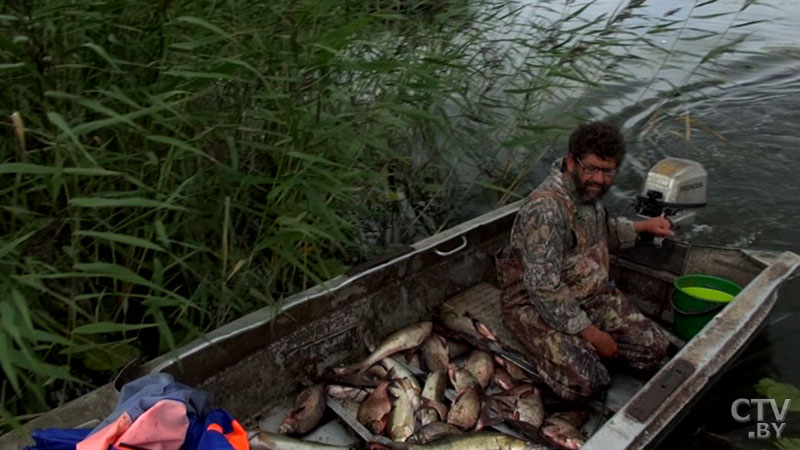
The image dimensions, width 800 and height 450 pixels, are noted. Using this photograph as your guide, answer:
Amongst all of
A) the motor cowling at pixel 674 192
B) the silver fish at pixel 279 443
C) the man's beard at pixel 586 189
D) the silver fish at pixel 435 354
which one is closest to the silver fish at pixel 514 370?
the silver fish at pixel 435 354

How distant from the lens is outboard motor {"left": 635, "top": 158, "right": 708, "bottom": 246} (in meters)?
4.52

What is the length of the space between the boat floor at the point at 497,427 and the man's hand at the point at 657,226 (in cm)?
98

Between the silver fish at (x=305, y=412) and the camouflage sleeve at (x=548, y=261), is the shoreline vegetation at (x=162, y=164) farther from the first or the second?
the camouflage sleeve at (x=548, y=261)

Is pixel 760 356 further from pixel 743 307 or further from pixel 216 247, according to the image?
pixel 216 247

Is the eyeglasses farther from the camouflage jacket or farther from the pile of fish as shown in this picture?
the pile of fish

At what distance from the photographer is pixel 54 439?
224 centimetres

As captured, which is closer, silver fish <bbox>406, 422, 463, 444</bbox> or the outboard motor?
silver fish <bbox>406, 422, 463, 444</bbox>

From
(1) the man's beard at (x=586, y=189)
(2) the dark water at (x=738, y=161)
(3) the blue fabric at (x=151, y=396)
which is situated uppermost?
(1) the man's beard at (x=586, y=189)

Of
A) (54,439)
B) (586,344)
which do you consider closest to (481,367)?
(586,344)

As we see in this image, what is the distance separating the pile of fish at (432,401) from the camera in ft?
10.3

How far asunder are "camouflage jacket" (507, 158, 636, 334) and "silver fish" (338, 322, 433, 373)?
2.38 feet

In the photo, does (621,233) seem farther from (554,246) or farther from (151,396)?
(151,396)

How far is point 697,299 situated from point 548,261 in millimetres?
1213

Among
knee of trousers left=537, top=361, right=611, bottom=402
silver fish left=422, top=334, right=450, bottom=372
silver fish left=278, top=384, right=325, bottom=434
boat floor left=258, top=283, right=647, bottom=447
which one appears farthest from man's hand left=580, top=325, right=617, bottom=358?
silver fish left=278, top=384, right=325, bottom=434
